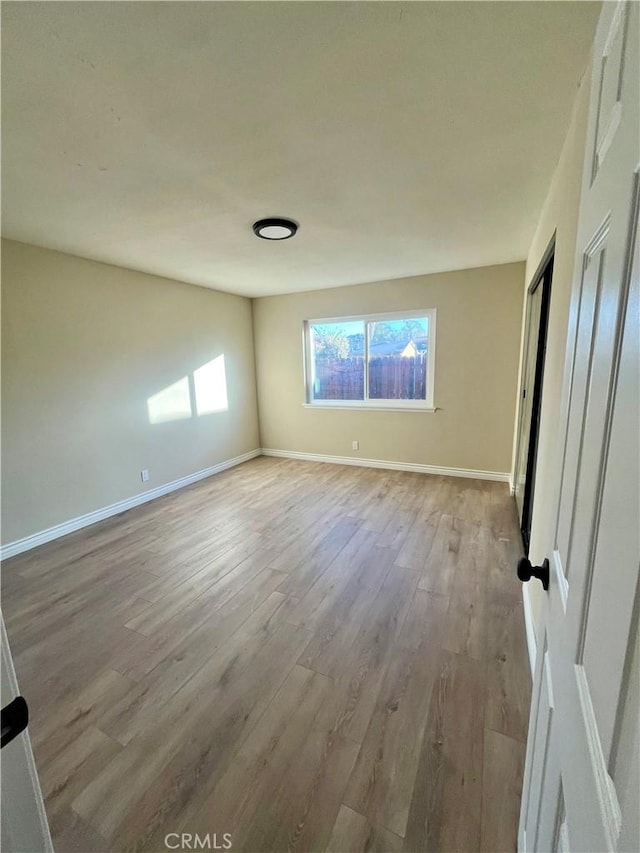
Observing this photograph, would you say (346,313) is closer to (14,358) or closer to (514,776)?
(14,358)

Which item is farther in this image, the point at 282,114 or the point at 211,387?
the point at 211,387

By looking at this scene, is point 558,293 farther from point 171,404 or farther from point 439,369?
point 171,404

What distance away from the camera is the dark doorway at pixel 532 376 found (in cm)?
226

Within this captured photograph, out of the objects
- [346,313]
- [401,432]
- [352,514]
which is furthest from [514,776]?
[346,313]

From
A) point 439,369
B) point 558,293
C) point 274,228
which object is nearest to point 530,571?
point 558,293

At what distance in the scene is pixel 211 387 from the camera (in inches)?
177

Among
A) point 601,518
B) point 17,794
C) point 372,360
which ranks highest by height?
point 372,360

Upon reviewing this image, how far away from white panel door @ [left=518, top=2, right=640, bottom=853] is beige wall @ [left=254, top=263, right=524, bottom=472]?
3.30 meters

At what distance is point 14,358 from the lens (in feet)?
8.73

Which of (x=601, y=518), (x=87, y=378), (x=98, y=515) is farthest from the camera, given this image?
(x=98, y=515)

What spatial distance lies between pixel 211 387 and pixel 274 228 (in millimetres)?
2502

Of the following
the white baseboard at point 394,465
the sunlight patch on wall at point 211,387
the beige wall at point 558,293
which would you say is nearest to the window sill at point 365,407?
the white baseboard at point 394,465

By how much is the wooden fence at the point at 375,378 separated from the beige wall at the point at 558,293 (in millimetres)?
2364

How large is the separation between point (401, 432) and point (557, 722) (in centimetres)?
386
